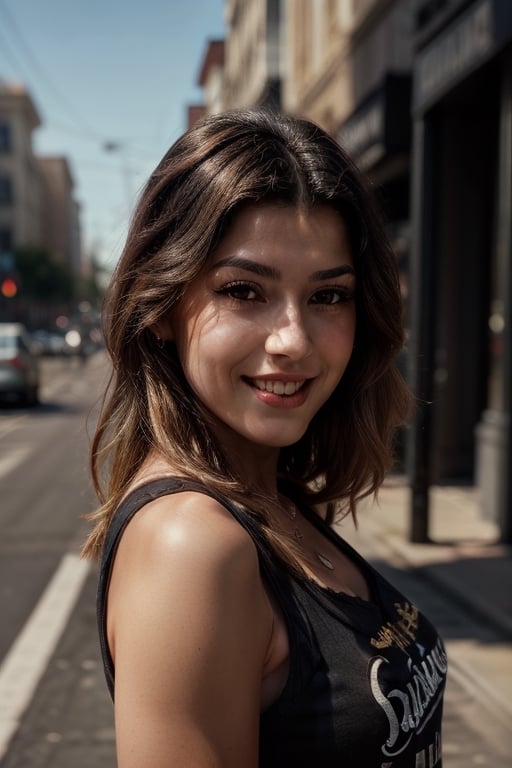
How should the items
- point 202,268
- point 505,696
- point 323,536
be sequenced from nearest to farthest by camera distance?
point 202,268, point 323,536, point 505,696

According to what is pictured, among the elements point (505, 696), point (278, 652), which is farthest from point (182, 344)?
point (505, 696)

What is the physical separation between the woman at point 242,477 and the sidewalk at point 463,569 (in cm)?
182

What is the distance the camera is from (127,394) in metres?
1.49

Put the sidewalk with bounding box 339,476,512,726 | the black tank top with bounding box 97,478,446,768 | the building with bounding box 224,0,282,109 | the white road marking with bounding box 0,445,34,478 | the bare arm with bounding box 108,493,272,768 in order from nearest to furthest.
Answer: the bare arm with bounding box 108,493,272,768, the black tank top with bounding box 97,478,446,768, the sidewalk with bounding box 339,476,512,726, the white road marking with bounding box 0,445,34,478, the building with bounding box 224,0,282,109

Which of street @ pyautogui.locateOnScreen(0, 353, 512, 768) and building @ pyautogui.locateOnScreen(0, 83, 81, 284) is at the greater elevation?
building @ pyautogui.locateOnScreen(0, 83, 81, 284)

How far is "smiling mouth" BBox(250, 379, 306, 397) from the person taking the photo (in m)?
1.36

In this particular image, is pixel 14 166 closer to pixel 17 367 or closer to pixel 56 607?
pixel 17 367

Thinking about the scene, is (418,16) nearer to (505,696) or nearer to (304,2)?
(505,696)

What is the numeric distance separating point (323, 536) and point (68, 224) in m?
142

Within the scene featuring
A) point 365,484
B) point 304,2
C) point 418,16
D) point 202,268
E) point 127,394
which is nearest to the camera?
point 202,268

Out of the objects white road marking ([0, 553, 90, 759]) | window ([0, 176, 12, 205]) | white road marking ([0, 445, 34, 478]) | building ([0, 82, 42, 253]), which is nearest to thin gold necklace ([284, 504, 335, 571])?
white road marking ([0, 553, 90, 759])

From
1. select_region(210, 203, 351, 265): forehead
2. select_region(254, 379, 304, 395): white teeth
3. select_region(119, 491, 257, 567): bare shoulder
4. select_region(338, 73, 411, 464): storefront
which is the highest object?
select_region(338, 73, 411, 464): storefront

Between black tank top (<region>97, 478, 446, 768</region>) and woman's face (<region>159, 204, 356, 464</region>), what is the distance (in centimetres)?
18

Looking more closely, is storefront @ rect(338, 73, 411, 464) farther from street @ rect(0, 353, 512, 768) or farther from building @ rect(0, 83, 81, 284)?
building @ rect(0, 83, 81, 284)
